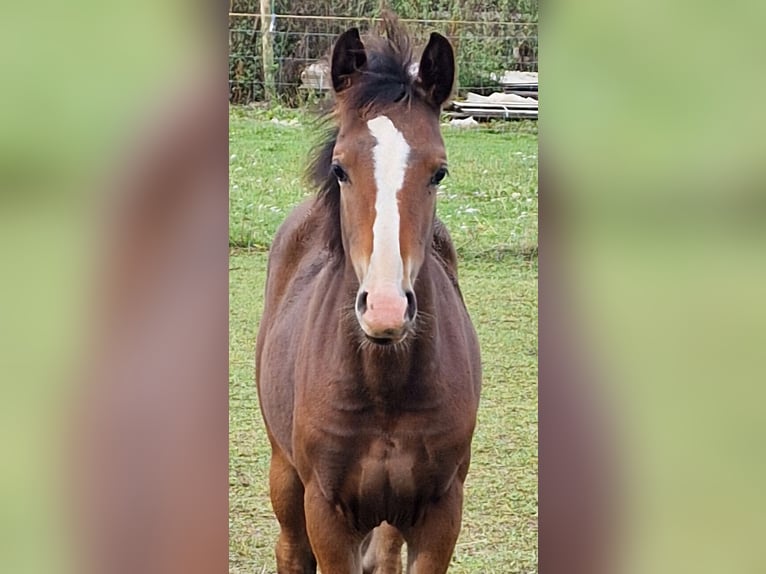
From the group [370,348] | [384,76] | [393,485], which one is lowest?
[393,485]

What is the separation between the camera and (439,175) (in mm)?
888

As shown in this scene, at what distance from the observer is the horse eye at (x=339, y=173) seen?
0.90 m

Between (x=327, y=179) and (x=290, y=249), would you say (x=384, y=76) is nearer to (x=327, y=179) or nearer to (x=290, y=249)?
(x=327, y=179)

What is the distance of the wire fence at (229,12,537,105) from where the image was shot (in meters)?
0.90

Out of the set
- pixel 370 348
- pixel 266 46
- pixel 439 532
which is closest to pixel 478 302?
pixel 370 348

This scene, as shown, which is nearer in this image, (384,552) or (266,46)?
(266,46)

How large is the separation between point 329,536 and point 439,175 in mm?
447

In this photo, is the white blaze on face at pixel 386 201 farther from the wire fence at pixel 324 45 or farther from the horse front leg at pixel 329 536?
the horse front leg at pixel 329 536

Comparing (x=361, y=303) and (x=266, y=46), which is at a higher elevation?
(x=266, y=46)

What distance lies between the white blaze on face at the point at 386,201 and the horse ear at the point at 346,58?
53 mm

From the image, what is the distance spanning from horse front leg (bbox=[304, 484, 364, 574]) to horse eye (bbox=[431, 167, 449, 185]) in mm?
386
